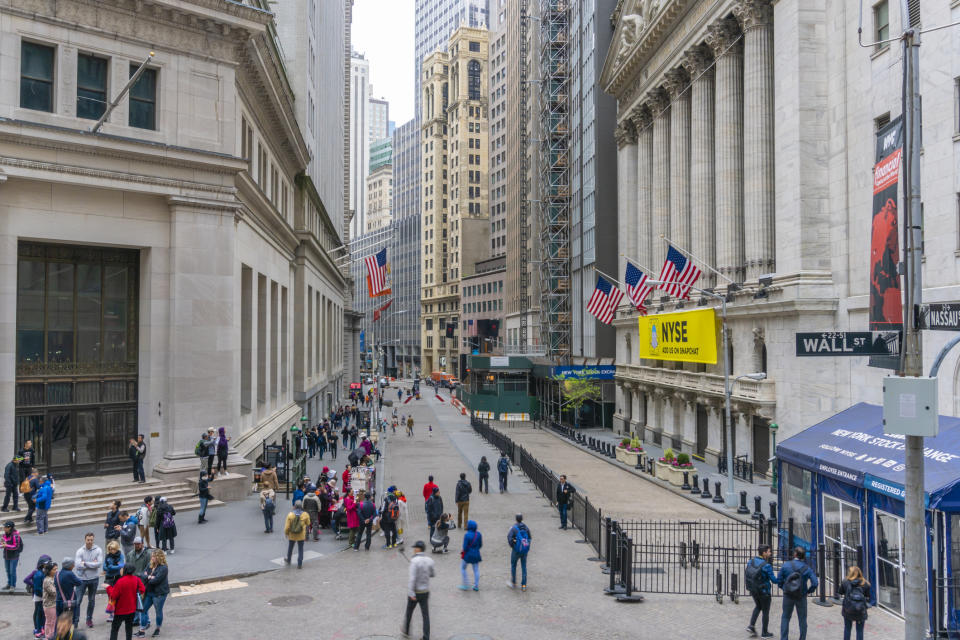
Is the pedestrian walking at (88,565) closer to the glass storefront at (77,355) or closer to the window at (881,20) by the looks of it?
the glass storefront at (77,355)

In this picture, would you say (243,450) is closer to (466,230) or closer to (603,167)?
(603,167)

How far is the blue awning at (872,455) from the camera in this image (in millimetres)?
13295

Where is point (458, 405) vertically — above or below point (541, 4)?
below

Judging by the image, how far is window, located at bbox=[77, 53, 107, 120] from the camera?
22188 millimetres

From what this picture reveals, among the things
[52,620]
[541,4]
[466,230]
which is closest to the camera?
[52,620]

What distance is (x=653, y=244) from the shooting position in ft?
166

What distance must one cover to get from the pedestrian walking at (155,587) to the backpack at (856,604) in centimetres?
A: 1139

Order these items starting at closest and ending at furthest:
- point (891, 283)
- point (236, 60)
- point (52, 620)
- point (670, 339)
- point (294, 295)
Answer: point (891, 283) < point (52, 620) < point (236, 60) < point (670, 339) < point (294, 295)

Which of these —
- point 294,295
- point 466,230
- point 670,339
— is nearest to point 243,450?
point 294,295

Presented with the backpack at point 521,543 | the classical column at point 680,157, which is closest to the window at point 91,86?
the backpack at point 521,543

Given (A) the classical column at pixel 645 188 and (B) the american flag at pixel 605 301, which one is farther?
(A) the classical column at pixel 645 188

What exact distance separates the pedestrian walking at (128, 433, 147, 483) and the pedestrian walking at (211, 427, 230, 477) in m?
2.21

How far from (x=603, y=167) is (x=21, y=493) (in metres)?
49.8

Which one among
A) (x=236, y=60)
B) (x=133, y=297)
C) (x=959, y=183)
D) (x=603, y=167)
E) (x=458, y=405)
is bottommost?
(x=458, y=405)
